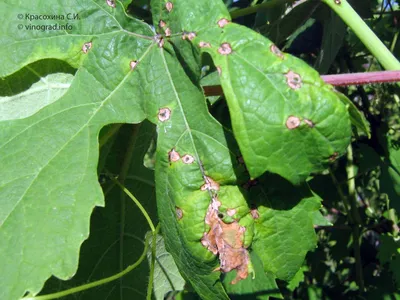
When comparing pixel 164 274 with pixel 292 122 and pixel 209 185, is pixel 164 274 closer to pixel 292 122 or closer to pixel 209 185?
pixel 209 185

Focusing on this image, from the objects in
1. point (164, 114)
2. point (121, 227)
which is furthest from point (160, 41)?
point (121, 227)

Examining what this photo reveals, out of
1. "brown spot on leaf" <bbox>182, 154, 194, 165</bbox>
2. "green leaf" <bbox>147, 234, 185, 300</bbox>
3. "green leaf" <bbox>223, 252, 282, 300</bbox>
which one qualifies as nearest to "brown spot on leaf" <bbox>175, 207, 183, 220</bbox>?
"brown spot on leaf" <bbox>182, 154, 194, 165</bbox>

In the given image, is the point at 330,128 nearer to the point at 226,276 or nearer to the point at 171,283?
the point at 226,276

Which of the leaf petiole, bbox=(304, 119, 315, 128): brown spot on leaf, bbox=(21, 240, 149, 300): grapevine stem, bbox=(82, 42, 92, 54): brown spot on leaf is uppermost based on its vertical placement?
bbox=(82, 42, 92, 54): brown spot on leaf

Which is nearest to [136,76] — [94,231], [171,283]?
[94,231]

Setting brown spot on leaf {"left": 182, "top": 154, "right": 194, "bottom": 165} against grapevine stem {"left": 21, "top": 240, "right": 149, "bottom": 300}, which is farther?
grapevine stem {"left": 21, "top": 240, "right": 149, "bottom": 300}

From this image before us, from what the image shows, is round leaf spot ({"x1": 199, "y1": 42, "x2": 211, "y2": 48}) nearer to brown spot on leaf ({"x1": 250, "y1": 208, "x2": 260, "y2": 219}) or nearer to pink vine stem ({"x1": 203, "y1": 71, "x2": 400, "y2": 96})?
pink vine stem ({"x1": 203, "y1": 71, "x2": 400, "y2": 96})
